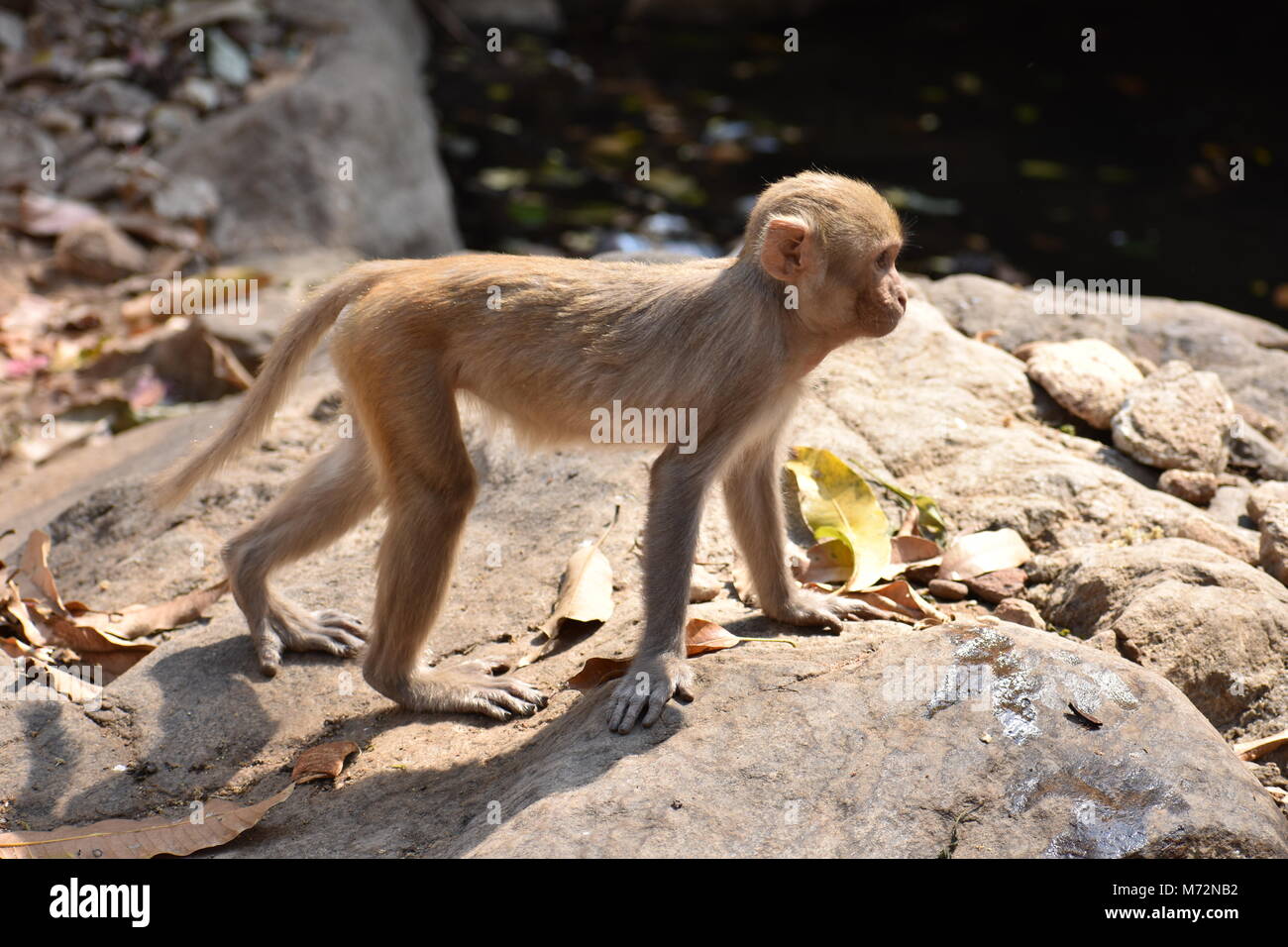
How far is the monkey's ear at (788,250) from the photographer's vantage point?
4238 mm

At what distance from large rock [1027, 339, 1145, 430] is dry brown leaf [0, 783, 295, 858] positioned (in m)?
4.16

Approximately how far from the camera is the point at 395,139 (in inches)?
459

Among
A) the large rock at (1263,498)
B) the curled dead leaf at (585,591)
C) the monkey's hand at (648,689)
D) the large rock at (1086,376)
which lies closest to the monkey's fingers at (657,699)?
the monkey's hand at (648,689)

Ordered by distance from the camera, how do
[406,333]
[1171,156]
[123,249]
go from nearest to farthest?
[406,333], [123,249], [1171,156]

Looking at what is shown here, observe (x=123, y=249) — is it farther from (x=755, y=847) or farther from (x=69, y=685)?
(x=755, y=847)

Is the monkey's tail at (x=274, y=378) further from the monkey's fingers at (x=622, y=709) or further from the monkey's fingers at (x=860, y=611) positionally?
the monkey's fingers at (x=860, y=611)

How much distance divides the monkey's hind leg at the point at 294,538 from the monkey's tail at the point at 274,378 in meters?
0.29

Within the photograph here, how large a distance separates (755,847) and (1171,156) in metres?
12.0

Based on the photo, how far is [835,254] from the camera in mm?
4277

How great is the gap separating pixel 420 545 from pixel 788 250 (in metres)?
1.68

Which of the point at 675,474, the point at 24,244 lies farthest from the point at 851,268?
the point at 24,244

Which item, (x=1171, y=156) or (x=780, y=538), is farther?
(x=1171, y=156)

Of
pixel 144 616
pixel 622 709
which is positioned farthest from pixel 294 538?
pixel 622 709

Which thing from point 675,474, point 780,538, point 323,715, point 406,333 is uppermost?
point 406,333
